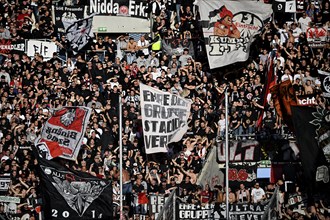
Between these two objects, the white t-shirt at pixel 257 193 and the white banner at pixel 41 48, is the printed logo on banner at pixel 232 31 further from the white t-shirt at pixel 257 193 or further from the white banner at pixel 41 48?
the white t-shirt at pixel 257 193

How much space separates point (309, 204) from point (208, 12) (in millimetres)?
8446

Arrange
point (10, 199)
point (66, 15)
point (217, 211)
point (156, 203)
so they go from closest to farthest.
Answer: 1. point (217, 211)
2. point (156, 203)
3. point (10, 199)
4. point (66, 15)

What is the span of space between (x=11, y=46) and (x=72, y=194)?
8.74m

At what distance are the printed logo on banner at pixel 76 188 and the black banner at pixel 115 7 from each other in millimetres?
8843

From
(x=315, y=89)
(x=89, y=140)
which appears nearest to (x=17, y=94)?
(x=89, y=140)

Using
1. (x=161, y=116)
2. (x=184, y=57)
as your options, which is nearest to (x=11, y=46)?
(x=184, y=57)

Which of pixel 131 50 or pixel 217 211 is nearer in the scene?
pixel 217 211

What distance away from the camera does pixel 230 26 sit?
3581 centimetres

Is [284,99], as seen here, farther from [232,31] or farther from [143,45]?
[143,45]

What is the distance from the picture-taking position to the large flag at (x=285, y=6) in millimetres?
36469

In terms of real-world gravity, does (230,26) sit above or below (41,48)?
above

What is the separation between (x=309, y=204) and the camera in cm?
2962

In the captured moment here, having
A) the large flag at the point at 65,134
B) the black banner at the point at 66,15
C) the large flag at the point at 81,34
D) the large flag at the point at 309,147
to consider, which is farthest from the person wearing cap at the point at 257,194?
the black banner at the point at 66,15

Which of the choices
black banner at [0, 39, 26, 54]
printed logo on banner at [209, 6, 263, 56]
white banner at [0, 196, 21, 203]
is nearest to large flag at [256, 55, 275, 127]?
printed logo on banner at [209, 6, 263, 56]
